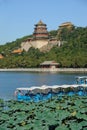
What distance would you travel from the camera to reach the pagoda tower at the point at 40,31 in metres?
127

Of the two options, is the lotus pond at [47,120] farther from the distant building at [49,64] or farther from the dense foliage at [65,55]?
the distant building at [49,64]

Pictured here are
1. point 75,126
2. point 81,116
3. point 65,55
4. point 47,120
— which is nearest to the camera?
point 75,126

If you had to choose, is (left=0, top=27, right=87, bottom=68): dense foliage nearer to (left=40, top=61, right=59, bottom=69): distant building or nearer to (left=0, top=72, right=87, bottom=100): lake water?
(left=40, top=61, right=59, bottom=69): distant building

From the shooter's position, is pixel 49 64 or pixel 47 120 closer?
pixel 47 120

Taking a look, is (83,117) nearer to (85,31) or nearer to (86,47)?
(86,47)

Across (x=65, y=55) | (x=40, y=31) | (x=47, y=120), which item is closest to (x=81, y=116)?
(x=47, y=120)

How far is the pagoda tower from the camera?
127 m

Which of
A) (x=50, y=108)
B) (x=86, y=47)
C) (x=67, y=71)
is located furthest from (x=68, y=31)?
(x=50, y=108)

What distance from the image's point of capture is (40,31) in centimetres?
12862

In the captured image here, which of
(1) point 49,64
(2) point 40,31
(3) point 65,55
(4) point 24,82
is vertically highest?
(2) point 40,31

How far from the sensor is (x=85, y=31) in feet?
391

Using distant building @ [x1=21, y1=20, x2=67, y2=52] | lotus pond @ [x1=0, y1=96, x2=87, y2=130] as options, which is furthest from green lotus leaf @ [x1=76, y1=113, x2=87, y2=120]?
distant building @ [x1=21, y1=20, x2=67, y2=52]

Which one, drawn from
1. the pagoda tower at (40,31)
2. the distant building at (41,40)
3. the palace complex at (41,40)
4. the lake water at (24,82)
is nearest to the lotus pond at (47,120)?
the lake water at (24,82)

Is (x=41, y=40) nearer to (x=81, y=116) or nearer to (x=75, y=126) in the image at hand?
(x=81, y=116)
